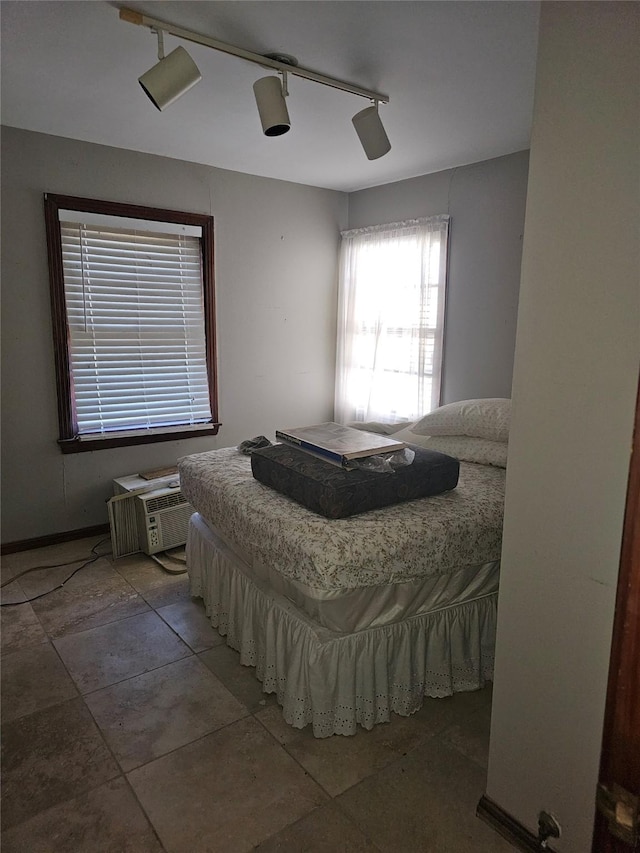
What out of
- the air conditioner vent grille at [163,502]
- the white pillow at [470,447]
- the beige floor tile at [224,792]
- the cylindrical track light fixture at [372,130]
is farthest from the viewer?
the air conditioner vent grille at [163,502]

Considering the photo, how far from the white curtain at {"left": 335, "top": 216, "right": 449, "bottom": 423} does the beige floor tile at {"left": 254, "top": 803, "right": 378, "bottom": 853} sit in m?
2.71

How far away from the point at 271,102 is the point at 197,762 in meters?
2.39

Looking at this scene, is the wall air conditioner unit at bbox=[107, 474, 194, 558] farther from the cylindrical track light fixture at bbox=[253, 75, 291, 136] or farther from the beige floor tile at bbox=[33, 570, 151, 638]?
the cylindrical track light fixture at bbox=[253, 75, 291, 136]

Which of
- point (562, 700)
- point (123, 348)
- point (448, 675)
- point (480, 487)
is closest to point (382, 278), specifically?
point (123, 348)

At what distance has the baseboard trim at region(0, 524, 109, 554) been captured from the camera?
334 centimetres

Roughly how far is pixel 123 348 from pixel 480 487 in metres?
2.44

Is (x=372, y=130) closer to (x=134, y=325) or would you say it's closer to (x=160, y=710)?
(x=134, y=325)

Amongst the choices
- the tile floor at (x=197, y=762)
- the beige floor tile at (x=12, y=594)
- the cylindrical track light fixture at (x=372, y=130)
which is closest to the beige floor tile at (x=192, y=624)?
the tile floor at (x=197, y=762)

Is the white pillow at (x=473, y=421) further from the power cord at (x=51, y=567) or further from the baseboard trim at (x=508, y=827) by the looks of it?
the power cord at (x=51, y=567)

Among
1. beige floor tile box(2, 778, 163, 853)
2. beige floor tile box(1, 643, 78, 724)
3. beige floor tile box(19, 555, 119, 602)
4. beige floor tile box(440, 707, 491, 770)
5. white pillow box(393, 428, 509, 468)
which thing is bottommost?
beige floor tile box(2, 778, 163, 853)

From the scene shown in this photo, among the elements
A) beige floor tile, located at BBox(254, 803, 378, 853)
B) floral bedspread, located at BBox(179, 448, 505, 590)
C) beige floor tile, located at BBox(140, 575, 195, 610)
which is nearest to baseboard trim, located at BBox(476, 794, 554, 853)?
beige floor tile, located at BBox(254, 803, 378, 853)

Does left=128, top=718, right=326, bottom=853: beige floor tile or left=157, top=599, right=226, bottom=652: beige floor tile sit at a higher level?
left=157, top=599, right=226, bottom=652: beige floor tile

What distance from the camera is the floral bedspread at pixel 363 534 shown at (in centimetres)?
175

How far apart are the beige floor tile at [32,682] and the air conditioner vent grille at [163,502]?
0.98 metres
